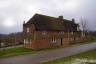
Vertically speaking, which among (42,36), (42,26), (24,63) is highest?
(42,26)

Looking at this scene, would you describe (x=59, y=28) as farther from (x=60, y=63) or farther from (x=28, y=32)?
(x=60, y=63)

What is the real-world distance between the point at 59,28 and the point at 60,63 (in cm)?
3055

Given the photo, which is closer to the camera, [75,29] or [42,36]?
[42,36]

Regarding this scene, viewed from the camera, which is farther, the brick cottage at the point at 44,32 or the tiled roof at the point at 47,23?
the tiled roof at the point at 47,23

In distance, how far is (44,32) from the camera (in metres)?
43.9

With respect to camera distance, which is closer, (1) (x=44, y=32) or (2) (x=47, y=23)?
(1) (x=44, y=32)

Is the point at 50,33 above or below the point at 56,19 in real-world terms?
below

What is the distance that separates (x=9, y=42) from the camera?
56406 mm

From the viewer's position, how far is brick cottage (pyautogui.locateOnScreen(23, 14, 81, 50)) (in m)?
41.9

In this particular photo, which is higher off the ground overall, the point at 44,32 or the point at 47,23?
the point at 47,23

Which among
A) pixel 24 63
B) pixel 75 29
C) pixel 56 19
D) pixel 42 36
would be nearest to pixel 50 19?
pixel 56 19

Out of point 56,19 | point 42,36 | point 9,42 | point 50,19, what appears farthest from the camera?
point 9,42

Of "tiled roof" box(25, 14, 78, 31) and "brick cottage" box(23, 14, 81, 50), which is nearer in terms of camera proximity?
"brick cottage" box(23, 14, 81, 50)

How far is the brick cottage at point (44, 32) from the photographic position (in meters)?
41.9
